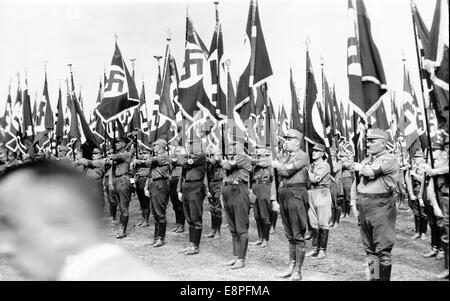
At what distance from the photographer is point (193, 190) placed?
8664 millimetres

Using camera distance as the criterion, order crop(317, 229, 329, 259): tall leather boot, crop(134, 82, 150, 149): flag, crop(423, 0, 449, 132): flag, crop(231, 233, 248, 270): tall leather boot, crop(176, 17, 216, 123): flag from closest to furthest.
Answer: crop(423, 0, 449, 132): flag
crop(231, 233, 248, 270): tall leather boot
crop(176, 17, 216, 123): flag
crop(317, 229, 329, 259): tall leather boot
crop(134, 82, 150, 149): flag

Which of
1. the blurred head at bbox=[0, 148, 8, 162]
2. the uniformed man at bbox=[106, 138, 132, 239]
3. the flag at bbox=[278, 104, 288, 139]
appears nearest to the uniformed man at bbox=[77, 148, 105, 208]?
the uniformed man at bbox=[106, 138, 132, 239]

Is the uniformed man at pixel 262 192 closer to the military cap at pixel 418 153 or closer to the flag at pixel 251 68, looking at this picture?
the flag at pixel 251 68

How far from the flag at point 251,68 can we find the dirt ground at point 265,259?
258 cm

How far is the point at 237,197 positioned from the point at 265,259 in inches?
60.6

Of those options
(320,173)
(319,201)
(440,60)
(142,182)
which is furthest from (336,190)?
(440,60)

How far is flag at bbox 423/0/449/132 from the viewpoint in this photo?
4555 mm

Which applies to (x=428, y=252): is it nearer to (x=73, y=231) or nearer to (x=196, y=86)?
(x=196, y=86)

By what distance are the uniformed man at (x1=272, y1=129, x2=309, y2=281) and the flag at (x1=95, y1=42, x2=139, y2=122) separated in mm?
4396

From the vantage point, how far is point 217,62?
853 cm

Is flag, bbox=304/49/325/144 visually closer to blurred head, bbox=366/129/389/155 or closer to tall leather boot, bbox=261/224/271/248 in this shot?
blurred head, bbox=366/129/389/155

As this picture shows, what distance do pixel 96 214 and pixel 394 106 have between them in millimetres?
15246

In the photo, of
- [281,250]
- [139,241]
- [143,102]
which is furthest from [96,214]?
[143,102]

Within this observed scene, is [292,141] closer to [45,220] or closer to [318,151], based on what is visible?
[318,151]
